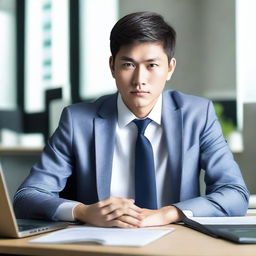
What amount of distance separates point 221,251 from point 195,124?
93 centimetres

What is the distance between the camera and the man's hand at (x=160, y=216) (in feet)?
5.55

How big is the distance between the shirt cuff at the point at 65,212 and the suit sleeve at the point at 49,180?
0.01m

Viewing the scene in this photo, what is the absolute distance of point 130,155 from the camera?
216 cm

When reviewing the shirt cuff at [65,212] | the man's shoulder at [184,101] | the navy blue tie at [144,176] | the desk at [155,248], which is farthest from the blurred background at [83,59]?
the desk at [155,248]

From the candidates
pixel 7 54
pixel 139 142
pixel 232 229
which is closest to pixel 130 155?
pixel 139 142

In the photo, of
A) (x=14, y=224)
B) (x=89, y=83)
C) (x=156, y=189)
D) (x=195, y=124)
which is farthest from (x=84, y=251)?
(x=89, y=83)

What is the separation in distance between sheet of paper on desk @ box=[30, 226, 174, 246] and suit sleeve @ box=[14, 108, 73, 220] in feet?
0.77

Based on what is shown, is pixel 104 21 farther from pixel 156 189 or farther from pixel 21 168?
pixel 156 189

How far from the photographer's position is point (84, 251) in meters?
1.35

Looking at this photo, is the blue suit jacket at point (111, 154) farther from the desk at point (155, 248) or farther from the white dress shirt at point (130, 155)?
the desk at point (155, 248)

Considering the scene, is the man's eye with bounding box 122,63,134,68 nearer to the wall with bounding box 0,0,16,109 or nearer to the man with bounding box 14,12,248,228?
the man with bounding box 14,12,248,228

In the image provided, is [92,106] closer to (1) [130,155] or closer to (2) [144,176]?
(1) [130,155]

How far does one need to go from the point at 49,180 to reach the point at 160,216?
500 millimetres

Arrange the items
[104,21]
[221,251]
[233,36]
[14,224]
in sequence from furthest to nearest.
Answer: [104,21] → [233,36] → [14,224] → [221,251]
